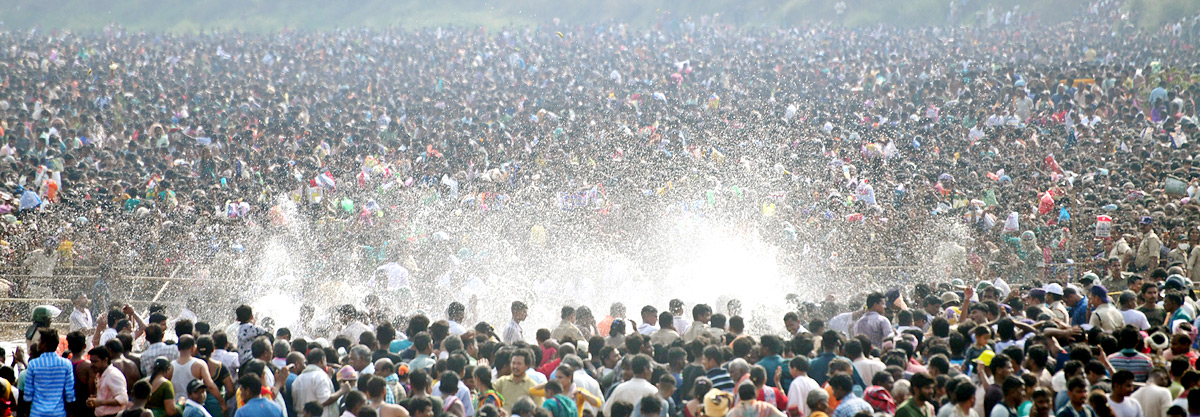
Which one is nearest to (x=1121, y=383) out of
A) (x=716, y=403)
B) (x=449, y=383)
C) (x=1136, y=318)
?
(x=716, y=403)

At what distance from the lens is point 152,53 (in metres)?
35.2

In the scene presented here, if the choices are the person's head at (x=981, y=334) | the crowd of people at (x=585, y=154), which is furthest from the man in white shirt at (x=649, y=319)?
the crowd of people at (x=585, y=154)

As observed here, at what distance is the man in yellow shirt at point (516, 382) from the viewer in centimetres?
708

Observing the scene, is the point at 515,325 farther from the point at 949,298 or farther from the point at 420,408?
the point at 949,298

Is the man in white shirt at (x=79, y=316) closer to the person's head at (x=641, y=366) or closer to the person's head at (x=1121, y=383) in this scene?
the person's head at (x=641, y=366)

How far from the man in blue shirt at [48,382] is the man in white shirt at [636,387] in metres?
3.71

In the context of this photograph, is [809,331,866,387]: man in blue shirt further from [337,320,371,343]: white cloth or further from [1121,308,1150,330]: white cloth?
[337,320,371,343]: white cloth

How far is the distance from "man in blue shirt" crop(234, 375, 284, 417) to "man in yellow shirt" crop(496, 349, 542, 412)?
144 centimetres

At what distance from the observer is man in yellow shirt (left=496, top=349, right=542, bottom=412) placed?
708 cm

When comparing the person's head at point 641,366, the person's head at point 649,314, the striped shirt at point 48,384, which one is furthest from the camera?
the person's head at point 649,314

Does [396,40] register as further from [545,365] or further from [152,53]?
Result: [545,365]

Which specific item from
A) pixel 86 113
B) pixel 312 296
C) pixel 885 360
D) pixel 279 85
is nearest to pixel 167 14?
pixel 279 85

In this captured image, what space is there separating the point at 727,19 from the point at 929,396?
159 feet

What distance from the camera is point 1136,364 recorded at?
7.29 metres
